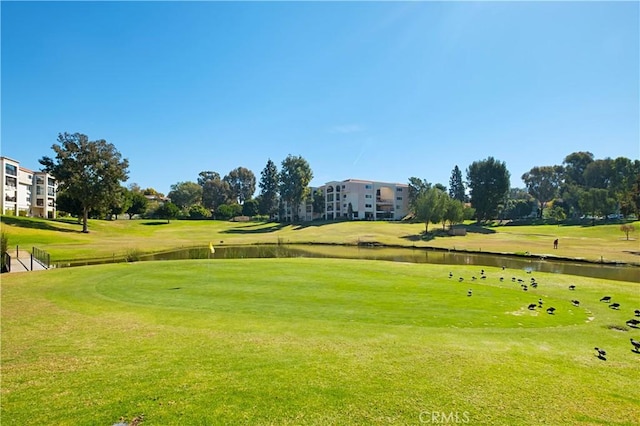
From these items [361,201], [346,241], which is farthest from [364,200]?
[346,241]

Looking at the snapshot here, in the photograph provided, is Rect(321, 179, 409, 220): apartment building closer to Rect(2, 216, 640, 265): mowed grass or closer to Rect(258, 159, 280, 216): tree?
Rect(258, 159, 280, 216): tree

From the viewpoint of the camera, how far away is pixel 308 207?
116500mm

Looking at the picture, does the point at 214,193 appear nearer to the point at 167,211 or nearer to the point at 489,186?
the point at 167,211

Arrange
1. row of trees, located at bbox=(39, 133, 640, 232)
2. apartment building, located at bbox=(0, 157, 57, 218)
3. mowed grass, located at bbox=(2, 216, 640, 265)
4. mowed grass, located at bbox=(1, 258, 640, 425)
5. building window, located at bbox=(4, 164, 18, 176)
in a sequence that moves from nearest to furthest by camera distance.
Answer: mowed grass, located at bbox=(1, 258, 640, 425) → mowed grass, located at bbox=(2, 216, 640, 265) → row of trees, located at bbox=(39, 133, 640, 232) → apartment building, located at bbox=(0, 157, 57, 218) → building window, located at bbox=(4, 164, 18, 176)

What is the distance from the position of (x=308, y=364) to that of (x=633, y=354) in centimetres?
811

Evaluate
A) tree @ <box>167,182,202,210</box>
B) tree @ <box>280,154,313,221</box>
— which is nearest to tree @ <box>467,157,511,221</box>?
tree @ <box>280,154,313,221</box>

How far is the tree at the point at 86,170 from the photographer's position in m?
56.6

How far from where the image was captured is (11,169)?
77.6 meters

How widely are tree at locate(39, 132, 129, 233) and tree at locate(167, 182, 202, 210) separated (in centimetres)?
6750

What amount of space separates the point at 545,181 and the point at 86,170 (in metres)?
130

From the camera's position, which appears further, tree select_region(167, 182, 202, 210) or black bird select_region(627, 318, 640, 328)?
tree select_region(167, 182, 202, 210)

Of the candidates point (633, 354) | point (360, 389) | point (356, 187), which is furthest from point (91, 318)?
point (356, 187)

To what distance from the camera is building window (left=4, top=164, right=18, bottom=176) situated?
75.3 meters

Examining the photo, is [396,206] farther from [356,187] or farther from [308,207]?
[308,207]
